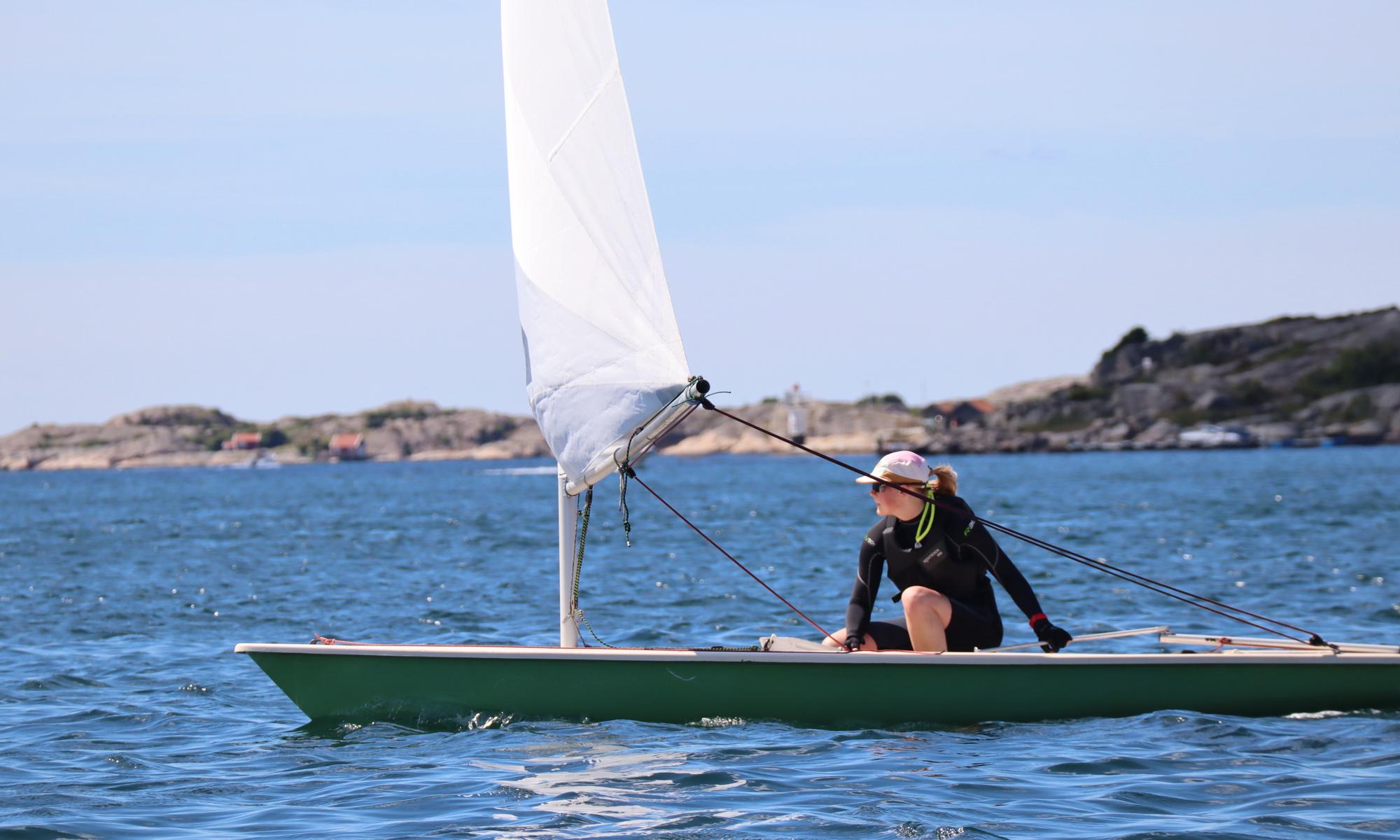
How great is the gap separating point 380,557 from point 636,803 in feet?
68.7

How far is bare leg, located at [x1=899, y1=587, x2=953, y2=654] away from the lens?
9312mm

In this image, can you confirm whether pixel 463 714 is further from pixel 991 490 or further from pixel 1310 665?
pixel 991 490

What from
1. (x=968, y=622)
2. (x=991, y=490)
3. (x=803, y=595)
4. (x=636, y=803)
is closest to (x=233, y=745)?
(x=636, y=803)

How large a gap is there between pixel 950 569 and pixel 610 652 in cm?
222

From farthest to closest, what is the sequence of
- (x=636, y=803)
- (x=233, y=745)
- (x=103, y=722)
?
(x=103, y=722) < (x=233, y=745) < (x=636, y=803)

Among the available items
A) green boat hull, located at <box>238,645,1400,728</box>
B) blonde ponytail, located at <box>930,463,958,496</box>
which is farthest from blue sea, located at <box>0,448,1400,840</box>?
blonde ponytail, located at <box>930,463,958,496</box>

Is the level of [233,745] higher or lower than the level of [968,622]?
lower

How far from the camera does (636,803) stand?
7684mm

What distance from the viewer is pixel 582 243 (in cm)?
970

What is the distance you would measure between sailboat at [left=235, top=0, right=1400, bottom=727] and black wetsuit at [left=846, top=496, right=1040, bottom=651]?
0.99 ft

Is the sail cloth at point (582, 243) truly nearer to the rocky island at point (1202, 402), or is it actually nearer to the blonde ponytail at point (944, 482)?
the blonde ponytail at point (944, 482)

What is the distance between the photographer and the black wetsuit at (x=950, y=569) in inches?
365

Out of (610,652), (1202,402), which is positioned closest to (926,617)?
(610,652)

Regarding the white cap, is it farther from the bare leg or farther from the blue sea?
the blue sea
